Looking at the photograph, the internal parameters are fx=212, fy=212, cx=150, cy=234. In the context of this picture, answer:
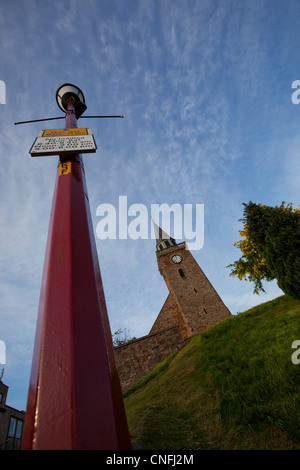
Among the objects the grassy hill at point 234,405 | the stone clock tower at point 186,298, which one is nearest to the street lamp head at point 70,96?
the grassy hill at point 234,405

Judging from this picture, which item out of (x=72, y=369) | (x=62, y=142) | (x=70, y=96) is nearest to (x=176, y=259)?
(x=70, y=96)

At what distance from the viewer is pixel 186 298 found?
2022 centimetres

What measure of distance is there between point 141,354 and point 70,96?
607 inches

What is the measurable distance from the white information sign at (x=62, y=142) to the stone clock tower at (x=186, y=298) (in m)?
17.4

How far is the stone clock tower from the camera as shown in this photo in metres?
18.2

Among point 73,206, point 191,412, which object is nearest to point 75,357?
point 73,206

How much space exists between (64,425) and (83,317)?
59cm

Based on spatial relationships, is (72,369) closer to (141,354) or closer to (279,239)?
(279,239)

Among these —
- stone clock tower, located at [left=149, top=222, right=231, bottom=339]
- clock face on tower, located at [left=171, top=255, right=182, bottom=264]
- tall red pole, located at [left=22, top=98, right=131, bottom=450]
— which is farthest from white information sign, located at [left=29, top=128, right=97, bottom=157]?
clock face on tower, located at [left=171, top=255, right=182, bottom=264]

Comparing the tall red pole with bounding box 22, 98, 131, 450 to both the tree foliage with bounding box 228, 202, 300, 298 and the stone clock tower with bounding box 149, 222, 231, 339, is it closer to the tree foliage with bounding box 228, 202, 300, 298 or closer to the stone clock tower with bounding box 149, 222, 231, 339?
the tree foliage with bounding box 228, 202, 300, 298

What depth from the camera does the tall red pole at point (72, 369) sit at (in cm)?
108

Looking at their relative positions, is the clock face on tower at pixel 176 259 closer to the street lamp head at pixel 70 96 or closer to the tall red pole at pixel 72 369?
the street lamp head at pixel 70 96

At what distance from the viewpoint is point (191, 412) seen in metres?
3.68
